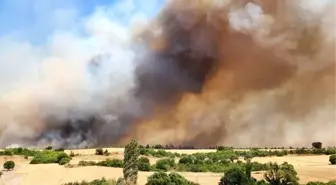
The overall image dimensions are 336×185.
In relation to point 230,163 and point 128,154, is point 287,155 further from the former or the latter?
point 128,154

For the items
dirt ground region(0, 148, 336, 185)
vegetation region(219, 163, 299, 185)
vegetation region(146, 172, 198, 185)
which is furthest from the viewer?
dirt ground region(0, 148, 336, 185)

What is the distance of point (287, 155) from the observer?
91.8 meters

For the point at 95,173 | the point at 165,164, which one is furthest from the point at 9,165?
the point at 165,164

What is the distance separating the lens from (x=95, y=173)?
249 feet

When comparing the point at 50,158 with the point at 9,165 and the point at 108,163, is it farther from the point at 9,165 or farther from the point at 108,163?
the point at 108,163

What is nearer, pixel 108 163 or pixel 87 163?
pixel 108 163

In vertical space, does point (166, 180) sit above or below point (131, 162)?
below

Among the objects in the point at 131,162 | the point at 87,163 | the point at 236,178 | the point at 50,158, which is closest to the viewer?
the point at 131,162

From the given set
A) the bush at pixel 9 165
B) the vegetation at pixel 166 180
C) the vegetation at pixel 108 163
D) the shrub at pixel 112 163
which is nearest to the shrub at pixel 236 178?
the vegetation at pixel 166 180

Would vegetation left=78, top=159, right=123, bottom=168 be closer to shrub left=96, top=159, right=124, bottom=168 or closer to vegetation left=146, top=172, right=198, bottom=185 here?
shrub left=96, top=159, right=124, bottom=168

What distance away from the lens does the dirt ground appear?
2807 inches

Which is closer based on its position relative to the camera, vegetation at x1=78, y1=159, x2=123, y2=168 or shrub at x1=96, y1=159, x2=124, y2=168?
shrub at x1=96, y1=159, x2=124, y2=168

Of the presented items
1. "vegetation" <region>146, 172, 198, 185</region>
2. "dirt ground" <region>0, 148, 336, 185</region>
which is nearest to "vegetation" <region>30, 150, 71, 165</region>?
"dirt ground" <region>0, 148, 336, 185</region>

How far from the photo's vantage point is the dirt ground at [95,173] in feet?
234
